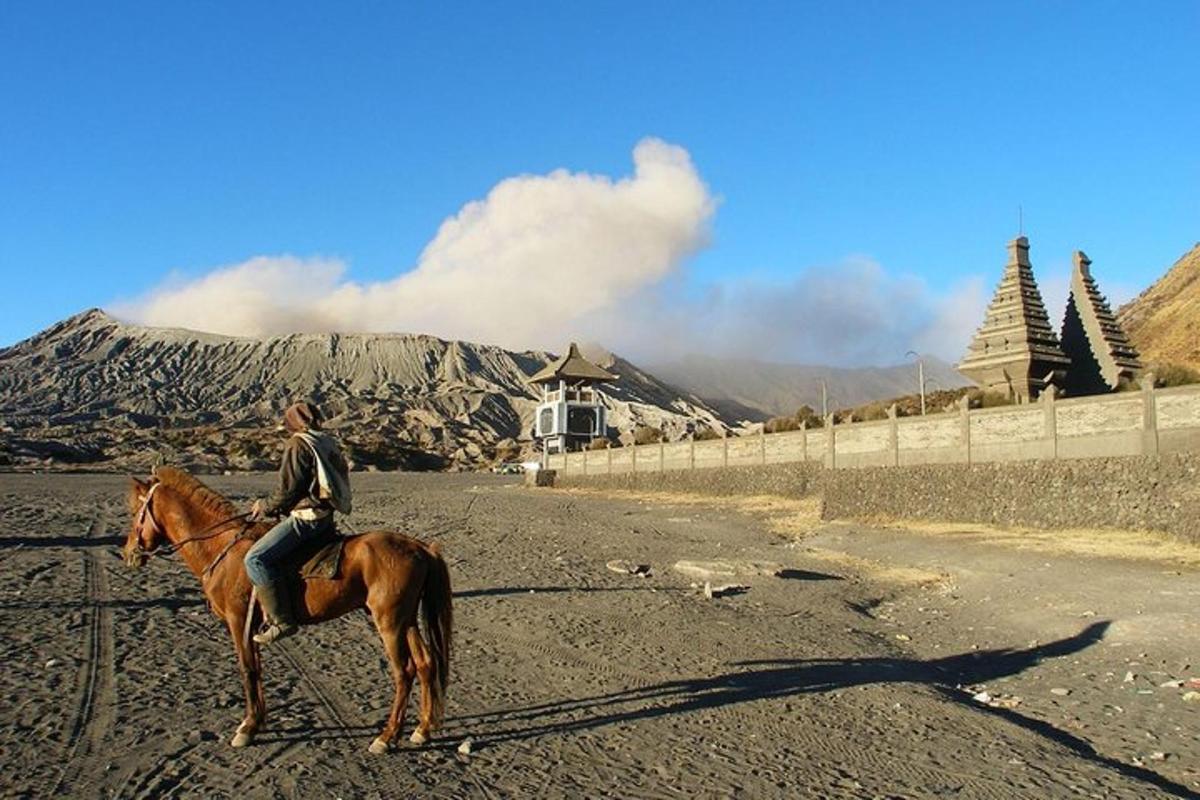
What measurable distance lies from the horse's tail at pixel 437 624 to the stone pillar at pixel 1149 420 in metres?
19.5

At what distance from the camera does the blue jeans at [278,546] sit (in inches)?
251

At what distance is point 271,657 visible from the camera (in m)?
9.05

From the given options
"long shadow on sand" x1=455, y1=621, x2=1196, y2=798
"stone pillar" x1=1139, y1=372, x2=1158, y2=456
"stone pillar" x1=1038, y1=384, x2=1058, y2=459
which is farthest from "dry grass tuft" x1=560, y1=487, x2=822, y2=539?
"long shadow on sand" x1=455, y1=621, x2=1196, y2=798

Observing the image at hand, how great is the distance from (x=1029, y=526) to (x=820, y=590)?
10394mm

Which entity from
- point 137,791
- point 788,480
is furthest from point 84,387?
point 137,791

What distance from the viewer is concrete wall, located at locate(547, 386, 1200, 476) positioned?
20359 mm

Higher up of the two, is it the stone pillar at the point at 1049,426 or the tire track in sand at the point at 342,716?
the stone pillar at the point at 1049,426

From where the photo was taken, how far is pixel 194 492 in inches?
281

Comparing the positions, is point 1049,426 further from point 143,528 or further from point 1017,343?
point 143,528

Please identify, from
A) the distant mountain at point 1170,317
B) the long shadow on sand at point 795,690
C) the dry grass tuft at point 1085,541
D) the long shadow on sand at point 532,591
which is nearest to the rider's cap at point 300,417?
the long shadow on sand at point 795,690

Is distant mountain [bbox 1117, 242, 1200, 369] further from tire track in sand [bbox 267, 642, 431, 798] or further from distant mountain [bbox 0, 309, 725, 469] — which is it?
distant mountain [bbox 0, 309, 725, 469]

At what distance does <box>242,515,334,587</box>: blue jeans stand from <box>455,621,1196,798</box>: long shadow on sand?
78.1 inches

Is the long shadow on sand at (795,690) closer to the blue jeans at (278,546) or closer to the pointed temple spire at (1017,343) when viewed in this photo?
the blue jeans at (278,546)

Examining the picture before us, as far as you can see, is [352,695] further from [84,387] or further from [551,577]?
[84,387]
